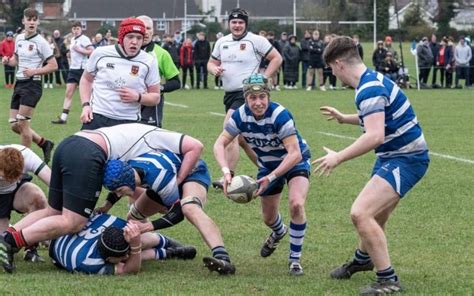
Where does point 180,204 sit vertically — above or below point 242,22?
below

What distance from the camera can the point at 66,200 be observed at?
761 cm

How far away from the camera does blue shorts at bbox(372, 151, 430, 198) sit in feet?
23.1

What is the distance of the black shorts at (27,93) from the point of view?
14.6 metres

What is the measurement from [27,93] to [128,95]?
5.22 metres

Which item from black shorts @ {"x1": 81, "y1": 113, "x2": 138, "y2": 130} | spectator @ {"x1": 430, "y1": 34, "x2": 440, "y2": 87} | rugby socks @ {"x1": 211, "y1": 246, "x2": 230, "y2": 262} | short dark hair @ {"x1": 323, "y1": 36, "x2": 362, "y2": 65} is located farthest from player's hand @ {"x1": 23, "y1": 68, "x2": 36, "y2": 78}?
spectator @ {"x1": 430, "y1": 34, "x2": 440, "y2": 87}

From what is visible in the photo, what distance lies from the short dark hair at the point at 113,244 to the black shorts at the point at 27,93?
736 centimetres

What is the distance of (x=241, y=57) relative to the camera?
12977mm

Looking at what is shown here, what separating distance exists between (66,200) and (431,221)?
4.09 metres

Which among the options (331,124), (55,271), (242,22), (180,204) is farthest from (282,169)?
(331,124)

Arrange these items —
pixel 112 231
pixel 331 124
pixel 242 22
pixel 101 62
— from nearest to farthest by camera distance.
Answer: pixel 112 231 → pixel 101 62 → pixel 242 22 → pixel 331 124

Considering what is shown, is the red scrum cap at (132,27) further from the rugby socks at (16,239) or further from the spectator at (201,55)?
the spectator at (201,55)

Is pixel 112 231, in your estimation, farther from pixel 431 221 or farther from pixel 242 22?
pixel 242 22

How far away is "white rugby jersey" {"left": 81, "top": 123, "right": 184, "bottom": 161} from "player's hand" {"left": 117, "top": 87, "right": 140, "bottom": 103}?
70.8 inches

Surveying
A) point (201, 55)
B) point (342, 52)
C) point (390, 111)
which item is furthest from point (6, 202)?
point (201, 55)
